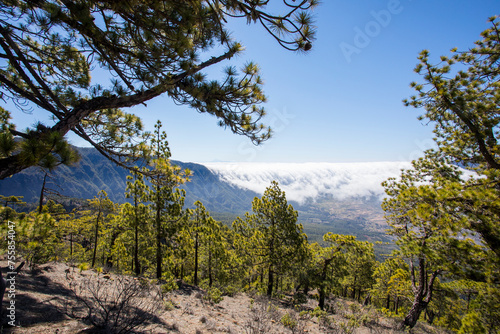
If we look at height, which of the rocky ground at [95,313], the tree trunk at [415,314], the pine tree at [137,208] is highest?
the pine tree at [137,208]

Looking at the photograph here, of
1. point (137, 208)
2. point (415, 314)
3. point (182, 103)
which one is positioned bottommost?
point (415, 314)

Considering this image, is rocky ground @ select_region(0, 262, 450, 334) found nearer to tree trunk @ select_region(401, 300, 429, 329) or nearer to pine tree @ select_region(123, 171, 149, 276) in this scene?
pine tree @ select_region(123, 171, 149, 276)

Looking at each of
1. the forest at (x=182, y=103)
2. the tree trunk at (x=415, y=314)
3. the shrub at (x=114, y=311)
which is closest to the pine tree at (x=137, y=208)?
the forest at (x=182, y=103)

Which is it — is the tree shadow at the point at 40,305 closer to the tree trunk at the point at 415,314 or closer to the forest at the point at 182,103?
the forest at the point at 182,103

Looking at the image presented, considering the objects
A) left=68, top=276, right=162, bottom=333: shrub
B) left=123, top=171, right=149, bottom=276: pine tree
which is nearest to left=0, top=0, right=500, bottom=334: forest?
left=68, top=276, right=162, bottom=333: shrub

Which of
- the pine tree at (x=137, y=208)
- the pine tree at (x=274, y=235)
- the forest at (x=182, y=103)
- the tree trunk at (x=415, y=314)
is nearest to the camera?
the forest at (x=182, y=103)

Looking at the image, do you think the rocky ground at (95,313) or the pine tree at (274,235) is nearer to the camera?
the rocky ground at (95,313)

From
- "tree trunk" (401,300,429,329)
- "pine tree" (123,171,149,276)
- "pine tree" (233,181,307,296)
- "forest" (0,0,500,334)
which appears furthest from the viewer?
"pine tree" (233,181,307,296)

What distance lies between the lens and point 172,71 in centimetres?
467

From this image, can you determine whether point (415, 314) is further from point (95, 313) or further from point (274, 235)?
point (95, 313)

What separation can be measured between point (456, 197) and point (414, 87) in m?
4.64

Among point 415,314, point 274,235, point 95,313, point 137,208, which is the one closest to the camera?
point 95,313

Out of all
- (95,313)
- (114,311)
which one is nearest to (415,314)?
(114,311)

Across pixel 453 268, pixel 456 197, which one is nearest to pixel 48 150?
pixel 456 197
